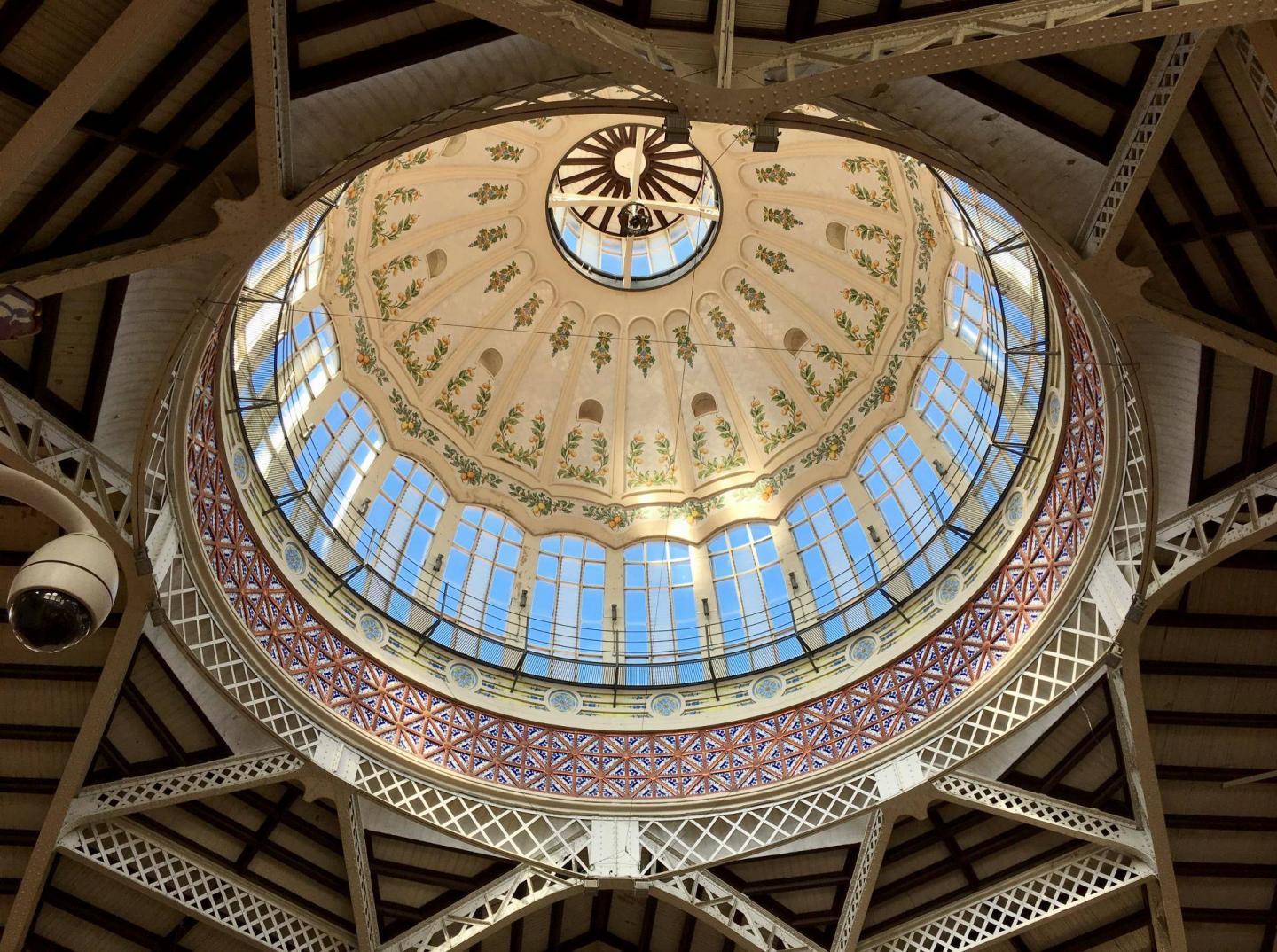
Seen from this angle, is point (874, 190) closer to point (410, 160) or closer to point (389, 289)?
point (410, 160)

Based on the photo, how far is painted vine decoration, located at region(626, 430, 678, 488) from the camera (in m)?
24.3

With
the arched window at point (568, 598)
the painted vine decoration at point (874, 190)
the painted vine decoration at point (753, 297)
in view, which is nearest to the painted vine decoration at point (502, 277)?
the painted vine decoration at point (753, 297)

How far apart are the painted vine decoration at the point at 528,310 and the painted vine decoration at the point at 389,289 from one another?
7.16ft

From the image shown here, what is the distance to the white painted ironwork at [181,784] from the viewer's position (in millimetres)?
14992

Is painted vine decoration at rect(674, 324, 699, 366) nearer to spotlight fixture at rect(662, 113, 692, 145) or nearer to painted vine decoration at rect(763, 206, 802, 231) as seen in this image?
painted vine decoration at rect(763, 206, 802, 231)

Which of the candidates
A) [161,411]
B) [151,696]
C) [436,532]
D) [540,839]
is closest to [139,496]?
[161,411]

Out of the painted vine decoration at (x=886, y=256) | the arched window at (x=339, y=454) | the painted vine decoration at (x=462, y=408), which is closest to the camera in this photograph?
the arched window at (x=339, y=454)

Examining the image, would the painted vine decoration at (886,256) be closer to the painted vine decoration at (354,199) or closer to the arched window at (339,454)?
the painted vine decoration at (354,199)

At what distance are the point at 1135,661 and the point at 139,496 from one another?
1174 centimetres

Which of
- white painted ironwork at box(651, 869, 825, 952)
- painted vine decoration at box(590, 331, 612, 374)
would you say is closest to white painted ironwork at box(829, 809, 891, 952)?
white painted ironwork at box(651, 869, 825, 952)

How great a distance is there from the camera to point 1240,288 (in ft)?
40.2

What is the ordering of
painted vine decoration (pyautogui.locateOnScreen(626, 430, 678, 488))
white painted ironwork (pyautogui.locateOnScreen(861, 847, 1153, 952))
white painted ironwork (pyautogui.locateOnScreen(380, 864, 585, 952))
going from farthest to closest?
painted vine decoration (pyautogui.locateOnScreen(626, 430, 678, 488)) → white painted ironwork (pyautogui.locateOnScreen(380, 864, 585, 952)) → white painted ironwork (pyautogui.locateOnScreen(861, 847, 1153, 952))

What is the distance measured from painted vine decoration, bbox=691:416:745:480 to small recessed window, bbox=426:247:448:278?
19.5ft

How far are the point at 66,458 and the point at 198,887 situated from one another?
6.62m
